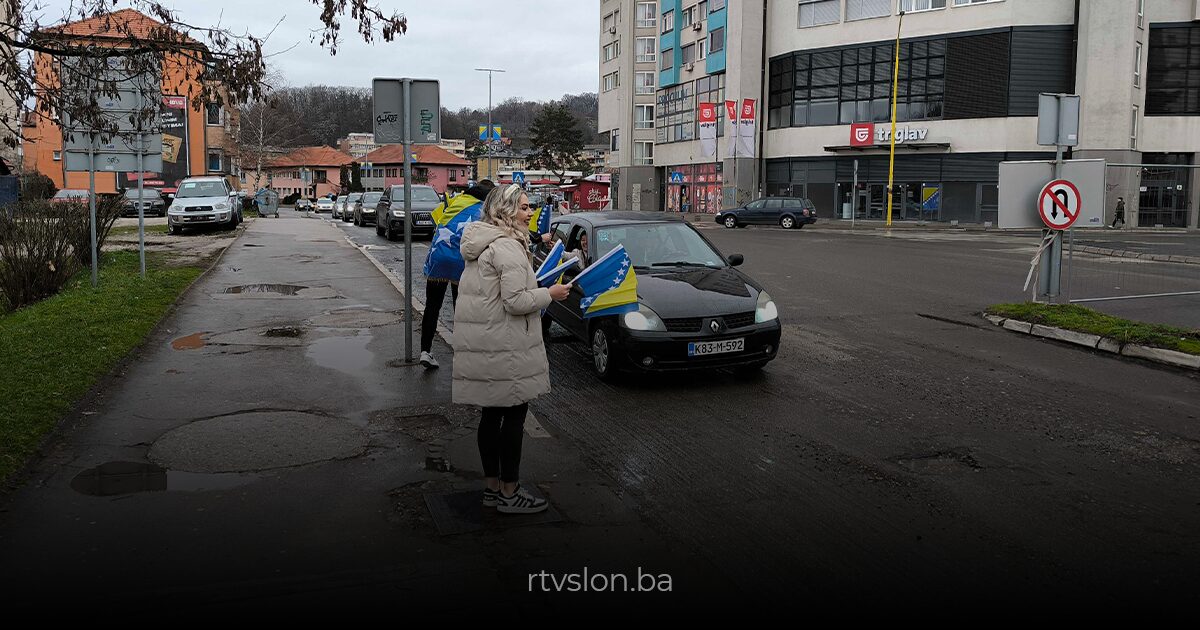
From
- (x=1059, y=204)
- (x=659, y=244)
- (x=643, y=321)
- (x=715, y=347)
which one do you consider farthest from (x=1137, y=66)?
(x=643, y=321)

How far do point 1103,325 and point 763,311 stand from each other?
469 cm

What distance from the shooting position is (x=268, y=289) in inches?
583

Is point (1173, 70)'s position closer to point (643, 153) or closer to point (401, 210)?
point (643, 153)

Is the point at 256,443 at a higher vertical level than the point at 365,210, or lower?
lower

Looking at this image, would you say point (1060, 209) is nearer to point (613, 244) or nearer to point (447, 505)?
point (613, 244)

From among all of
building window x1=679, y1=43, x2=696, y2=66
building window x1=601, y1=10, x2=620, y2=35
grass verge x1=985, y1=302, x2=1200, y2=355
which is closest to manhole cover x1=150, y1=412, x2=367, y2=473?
grass verge x1=985, y1=302, x2=1200, y2=355

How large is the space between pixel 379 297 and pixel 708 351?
736 cm

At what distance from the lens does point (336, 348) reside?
9.85 metres

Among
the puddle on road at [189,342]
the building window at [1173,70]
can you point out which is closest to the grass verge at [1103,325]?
the puddle on road at [189,342]

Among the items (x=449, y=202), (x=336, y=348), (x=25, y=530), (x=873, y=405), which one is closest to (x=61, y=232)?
(x=336, y=348)

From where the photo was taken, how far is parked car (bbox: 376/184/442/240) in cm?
2751

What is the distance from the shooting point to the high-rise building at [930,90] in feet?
152

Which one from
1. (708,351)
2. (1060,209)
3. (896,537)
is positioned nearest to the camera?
(896,537)

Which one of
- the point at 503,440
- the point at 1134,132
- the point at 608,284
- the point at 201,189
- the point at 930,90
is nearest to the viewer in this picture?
the point at 503,440
